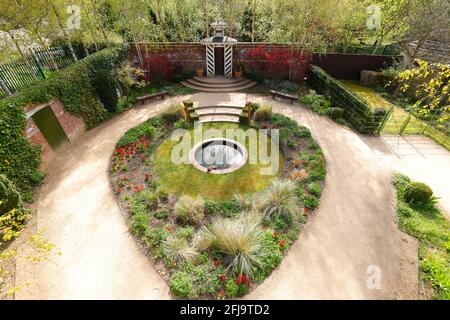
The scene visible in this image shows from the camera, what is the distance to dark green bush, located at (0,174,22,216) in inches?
296

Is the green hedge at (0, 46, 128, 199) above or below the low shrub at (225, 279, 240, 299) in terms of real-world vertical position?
above

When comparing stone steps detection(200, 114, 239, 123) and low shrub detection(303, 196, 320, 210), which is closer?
low shrub detection(303, 196, 320, 210)

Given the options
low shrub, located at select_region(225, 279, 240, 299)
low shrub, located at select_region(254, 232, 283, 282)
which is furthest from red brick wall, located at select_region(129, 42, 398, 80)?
low shrub, located at select_region(225, 279, 240, 299)

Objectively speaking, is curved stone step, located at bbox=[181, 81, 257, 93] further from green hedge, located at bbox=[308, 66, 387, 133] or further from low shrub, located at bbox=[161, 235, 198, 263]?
low shrub, located at bbox=[161, 235, 198, 263]

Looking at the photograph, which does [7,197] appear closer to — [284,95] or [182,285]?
[182,285]

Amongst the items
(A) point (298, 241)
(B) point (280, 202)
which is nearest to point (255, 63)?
(B) point (280, 202)

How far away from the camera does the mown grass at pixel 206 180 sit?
9.44 meters

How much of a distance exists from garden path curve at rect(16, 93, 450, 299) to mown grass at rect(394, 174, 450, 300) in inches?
12.0

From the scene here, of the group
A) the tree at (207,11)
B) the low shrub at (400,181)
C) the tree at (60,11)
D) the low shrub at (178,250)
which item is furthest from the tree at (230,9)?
the low shrub at (178,250)

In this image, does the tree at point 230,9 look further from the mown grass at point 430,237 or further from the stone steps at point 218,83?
the mown grass at point 430,237

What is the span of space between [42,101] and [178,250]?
9.30 meters

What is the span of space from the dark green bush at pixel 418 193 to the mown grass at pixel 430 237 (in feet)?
0.72

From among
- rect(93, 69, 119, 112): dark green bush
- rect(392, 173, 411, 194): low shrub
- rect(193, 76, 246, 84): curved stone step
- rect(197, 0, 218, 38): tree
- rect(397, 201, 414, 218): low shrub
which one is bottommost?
rect(397, 201, 414, 218): low shrub
